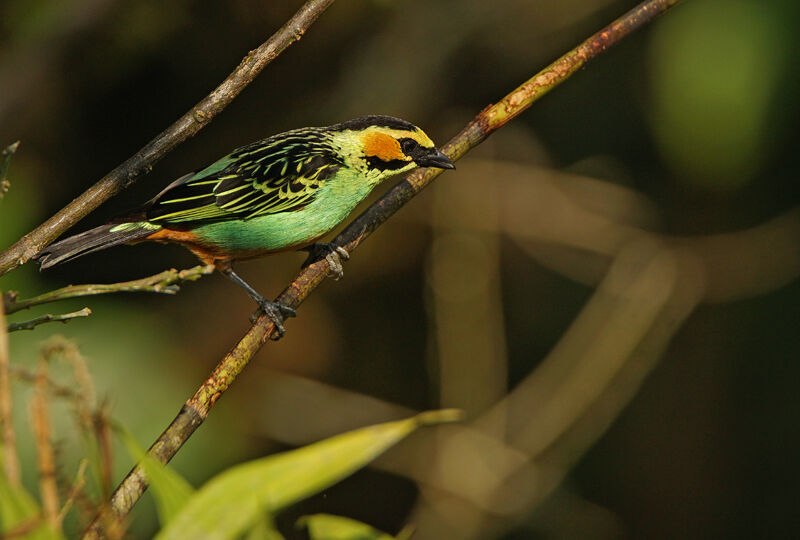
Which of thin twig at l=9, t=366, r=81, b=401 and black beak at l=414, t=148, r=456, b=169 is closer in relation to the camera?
thin twig at l=9, t=366, r=81, b=401

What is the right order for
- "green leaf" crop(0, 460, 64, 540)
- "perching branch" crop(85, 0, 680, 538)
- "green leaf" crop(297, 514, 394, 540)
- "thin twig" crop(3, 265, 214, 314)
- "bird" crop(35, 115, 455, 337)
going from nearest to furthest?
1. "green leaf" crop(0, 460, 64, 540)
2. "green leaf" crop(297, 514, 394, 540)
3. "thin twig" crop(3, 265, 214, 314)
4. "perching branch" crop(85, 0, 680, 538)
5. "bird" crop(35, 115, 455, 337)

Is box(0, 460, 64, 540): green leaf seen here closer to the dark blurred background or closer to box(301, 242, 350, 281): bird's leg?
box(301, 242, 350, 281): bird's leg

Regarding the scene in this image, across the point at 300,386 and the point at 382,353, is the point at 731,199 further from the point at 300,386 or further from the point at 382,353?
the point at 300,386

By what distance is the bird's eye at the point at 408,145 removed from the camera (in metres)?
3.85

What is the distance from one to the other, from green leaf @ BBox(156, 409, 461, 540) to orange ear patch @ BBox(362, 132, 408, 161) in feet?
9.29

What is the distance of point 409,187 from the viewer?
334cm

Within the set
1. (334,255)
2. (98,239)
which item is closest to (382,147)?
(334,255)

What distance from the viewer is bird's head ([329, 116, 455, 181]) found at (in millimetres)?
3854

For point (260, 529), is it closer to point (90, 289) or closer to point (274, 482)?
point (274, 482)

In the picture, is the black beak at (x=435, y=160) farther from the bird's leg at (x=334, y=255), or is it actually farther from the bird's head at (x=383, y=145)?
the bird's leg at (x=334, y=255)

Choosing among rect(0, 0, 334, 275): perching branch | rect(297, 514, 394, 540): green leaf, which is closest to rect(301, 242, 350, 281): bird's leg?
rect(0, 0, 334, 275): perching branch

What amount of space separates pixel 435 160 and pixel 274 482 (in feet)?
8.48

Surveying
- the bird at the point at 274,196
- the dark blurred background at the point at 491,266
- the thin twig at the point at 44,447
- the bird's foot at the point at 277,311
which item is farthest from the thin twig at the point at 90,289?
the dark blurred background at the point at 491,266

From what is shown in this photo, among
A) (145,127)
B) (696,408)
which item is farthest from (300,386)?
(696,408)
